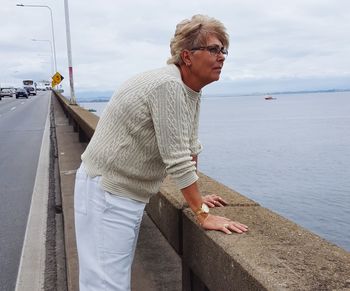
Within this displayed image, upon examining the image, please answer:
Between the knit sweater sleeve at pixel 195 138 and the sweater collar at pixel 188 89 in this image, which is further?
the knit sweater sleeve at pixel 195 138

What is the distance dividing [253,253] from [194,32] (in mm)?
989

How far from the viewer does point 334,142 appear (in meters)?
39.8

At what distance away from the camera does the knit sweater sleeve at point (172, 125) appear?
2.04 meters

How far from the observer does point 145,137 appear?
2172 millimetres

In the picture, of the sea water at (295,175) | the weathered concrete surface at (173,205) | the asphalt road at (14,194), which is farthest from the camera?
the sea water at (295,175)

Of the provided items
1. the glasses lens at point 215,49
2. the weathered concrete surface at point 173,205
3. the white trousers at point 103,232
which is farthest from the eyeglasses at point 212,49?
the weathered concrete surface at point 173,205

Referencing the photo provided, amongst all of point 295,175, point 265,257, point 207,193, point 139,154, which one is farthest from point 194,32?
point 295,175

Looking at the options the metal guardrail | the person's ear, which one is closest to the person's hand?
the person's ear

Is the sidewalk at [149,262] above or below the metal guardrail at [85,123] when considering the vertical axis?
below

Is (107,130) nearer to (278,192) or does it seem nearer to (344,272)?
(344,272)

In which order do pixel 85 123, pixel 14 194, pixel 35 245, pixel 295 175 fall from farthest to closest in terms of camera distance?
pixel 295 175 < pixel 85 123 < pixel 14 194 < pixel 35 245

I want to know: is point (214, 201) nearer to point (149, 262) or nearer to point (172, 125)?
point (172, 125)

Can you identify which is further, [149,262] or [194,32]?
[149,262]

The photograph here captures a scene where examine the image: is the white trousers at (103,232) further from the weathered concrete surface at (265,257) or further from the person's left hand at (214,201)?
the person's left hand at (214,201)
